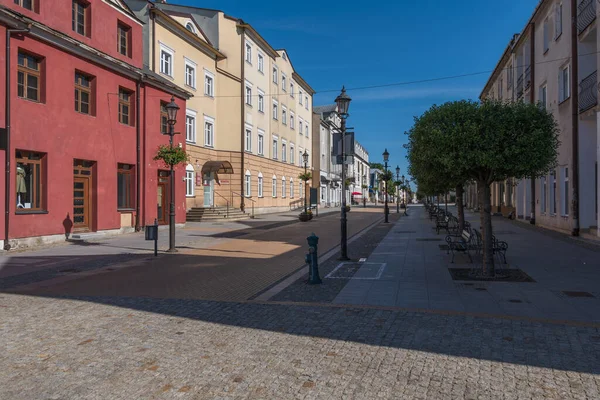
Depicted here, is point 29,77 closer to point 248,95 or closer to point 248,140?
point 248,95

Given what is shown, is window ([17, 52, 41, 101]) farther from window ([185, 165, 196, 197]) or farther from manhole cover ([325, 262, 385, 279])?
window ([185, 165, 196, 197])

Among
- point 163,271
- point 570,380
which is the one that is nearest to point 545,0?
point 163,271

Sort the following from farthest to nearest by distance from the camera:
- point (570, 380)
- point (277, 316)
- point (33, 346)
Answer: point (277, 316) → point (33, 346) → point (570, 380)

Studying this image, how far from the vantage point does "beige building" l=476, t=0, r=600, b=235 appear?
17.5 metres

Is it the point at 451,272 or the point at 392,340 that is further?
the point at 451,272

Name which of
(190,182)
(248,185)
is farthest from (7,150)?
(248,185)

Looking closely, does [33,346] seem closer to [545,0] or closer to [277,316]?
[277,316]

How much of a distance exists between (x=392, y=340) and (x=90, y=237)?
14.7m

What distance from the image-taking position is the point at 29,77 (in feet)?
49.3

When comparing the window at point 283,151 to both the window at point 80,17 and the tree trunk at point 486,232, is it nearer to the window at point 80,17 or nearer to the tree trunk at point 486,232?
the window at point 80,17

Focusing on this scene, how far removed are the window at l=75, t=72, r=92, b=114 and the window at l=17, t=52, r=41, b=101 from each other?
1736 millimetres

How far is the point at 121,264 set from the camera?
472 inches

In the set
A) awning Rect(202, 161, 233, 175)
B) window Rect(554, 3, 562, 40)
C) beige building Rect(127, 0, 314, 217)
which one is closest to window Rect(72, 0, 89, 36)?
beige building Rect(127, 0, 314, 217)

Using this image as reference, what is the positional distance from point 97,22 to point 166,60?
8262 mm
